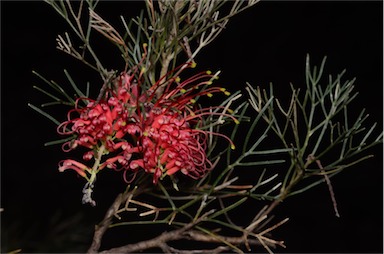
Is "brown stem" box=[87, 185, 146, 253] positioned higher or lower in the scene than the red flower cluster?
lower

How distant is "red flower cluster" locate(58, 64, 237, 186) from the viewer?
1.97 feet

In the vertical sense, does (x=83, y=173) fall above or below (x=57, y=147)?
above

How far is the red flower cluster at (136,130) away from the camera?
0.60 m

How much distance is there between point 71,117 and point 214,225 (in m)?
1.14

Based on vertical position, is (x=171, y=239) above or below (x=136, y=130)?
below

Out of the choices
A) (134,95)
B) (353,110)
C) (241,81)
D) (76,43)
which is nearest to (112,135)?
(134,95)

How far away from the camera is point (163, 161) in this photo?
624 mm

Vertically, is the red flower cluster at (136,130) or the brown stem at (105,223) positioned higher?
the red flower cluster at (136,130)

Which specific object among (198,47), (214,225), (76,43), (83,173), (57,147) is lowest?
(214,225)

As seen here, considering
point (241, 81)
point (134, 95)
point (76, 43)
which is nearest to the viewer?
point (134, 95)

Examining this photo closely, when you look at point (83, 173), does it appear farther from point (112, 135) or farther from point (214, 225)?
point (214, 225)

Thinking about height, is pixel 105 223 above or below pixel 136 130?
below

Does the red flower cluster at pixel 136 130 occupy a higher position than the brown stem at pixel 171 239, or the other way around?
the red flower cluster at pixel 136 130

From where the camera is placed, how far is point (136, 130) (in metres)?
0.60
